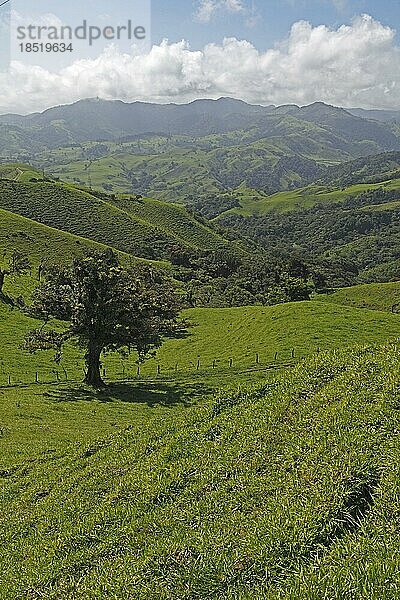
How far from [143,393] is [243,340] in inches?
942

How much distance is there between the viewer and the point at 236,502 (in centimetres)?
1152

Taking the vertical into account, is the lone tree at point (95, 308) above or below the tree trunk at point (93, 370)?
above

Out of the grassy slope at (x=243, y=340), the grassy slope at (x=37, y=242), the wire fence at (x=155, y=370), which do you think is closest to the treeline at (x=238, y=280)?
the grassy slope at (x=37, y=242)

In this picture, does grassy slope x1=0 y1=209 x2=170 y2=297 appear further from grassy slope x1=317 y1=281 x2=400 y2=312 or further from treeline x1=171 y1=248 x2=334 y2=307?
grassy slope x1=317 y1=281 x2=400 y2=312

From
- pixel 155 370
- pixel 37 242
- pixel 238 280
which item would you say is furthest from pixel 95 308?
pixel 37 242

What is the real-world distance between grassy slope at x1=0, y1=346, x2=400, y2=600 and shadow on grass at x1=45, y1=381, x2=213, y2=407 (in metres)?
19.5

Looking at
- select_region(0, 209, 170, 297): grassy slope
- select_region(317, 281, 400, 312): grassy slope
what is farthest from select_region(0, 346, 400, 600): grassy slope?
select_region(0, 209, 170, 297): grassy slope

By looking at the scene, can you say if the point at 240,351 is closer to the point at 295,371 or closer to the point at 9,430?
the point at 9,430

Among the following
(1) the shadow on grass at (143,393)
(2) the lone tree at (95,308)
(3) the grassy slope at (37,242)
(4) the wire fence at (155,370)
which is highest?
(3) the grassy slope at (37,242)

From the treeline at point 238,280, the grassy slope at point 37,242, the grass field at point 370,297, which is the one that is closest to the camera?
the treeline at point 238,280

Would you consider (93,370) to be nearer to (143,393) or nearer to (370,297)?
(143,393)

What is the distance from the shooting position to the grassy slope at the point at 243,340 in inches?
2131

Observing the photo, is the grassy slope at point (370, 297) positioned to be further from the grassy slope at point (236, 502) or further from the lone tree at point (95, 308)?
the grassy slope at point (236, 502)

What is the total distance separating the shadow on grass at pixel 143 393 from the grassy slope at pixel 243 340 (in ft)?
23.8
